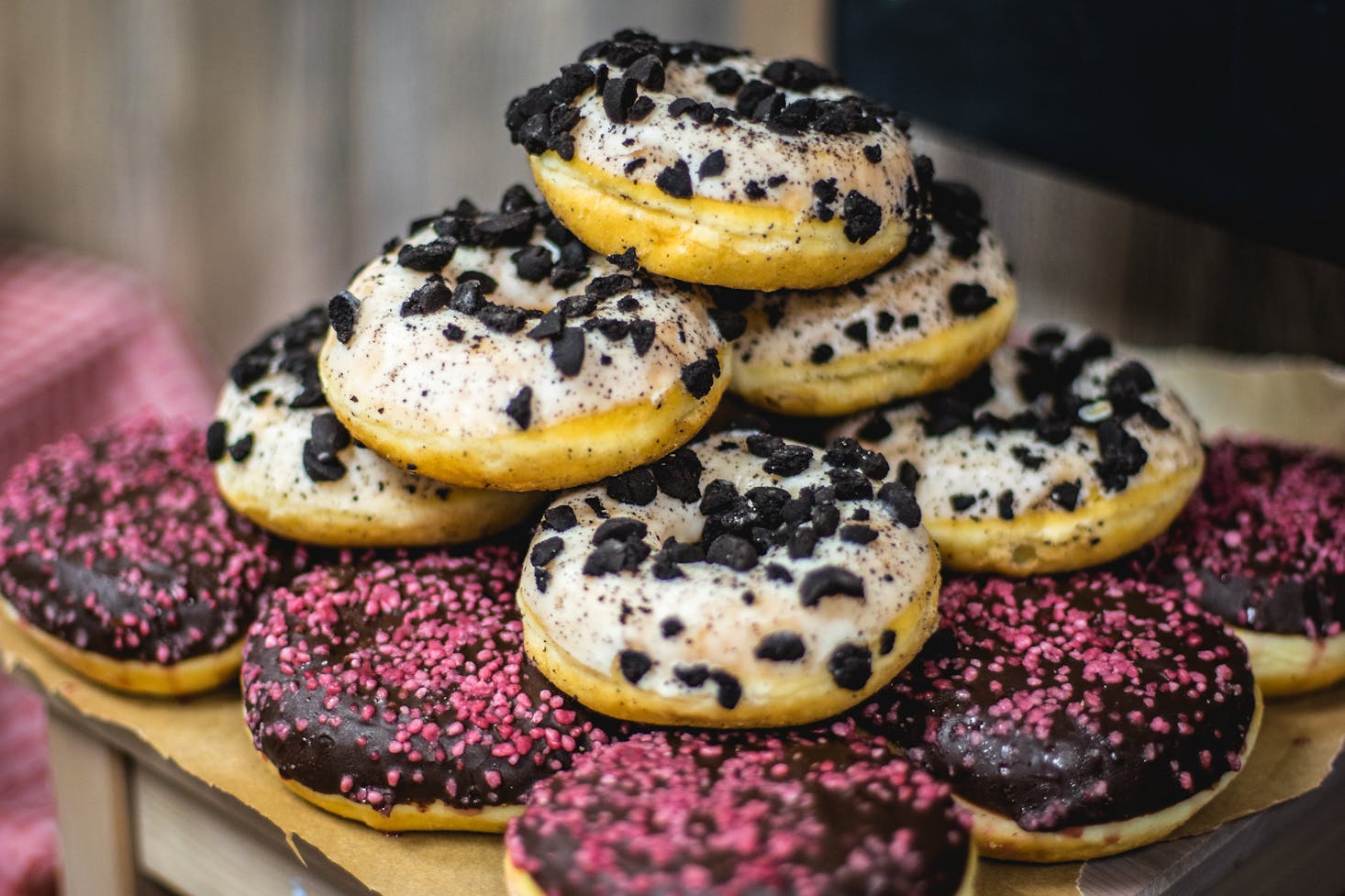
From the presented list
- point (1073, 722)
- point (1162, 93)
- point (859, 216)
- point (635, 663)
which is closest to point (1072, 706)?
point (1073, 722)

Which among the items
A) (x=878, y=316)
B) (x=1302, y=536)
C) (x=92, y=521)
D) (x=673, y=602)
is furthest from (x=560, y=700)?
(x=1302, y=536)

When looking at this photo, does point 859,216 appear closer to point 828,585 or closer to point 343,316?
point 828,585

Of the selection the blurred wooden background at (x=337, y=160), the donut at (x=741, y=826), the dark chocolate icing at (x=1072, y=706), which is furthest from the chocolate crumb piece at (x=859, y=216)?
the blurred wooden background at (x=337, y=160)

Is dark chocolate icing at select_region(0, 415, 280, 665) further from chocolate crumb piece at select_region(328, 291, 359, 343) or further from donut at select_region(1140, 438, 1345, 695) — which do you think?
donut at select_region(1140, 438, 1345, 695)

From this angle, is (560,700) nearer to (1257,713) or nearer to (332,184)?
(1257,713)

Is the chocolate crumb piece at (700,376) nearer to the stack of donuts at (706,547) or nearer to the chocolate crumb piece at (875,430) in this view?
the stack of donuts at (706,547)

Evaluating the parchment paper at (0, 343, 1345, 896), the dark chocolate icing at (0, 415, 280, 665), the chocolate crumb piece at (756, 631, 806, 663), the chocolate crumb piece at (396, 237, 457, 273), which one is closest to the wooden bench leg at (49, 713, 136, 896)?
the parchment paper at (0, 343, 1345, 896)
